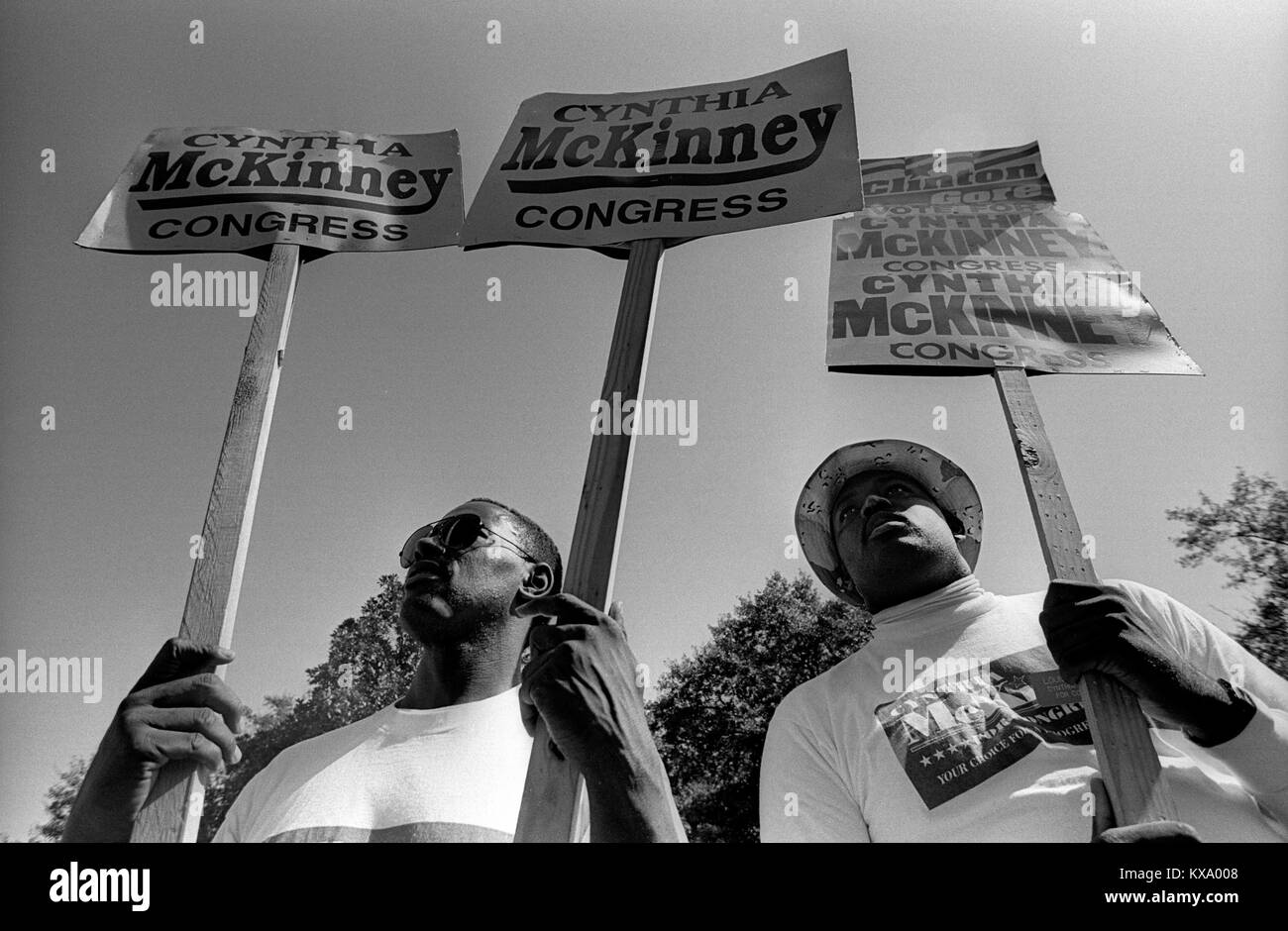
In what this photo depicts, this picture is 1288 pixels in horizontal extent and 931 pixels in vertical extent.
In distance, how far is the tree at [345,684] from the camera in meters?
11.3

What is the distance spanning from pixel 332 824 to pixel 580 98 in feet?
12.5

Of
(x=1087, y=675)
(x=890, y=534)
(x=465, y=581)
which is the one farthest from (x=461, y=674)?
(x=1087, y=675)

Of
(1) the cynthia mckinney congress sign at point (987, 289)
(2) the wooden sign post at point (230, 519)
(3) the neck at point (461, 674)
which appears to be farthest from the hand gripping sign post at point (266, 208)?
(1) the cynthia mckinney congress sign at point (987, 289)

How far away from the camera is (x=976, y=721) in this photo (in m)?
4.47

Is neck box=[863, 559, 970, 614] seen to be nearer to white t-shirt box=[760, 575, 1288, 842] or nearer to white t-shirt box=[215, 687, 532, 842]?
white t-shirt box=[760, 575, 1288, 842]

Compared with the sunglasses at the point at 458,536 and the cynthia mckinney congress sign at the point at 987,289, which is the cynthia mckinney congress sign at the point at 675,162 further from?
the sunglasses at the point at 458,536

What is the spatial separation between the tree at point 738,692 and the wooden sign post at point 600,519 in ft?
21.3

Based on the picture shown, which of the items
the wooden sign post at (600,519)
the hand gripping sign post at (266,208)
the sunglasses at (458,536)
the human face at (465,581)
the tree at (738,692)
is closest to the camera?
the wooden sign post at (600,519)

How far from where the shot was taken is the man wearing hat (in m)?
3.97

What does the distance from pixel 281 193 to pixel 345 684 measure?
723 cm

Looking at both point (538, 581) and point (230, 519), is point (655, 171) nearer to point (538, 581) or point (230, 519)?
point (538, 581)

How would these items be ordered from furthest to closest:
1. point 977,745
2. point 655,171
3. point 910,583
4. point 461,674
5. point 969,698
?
point 910,583 < point 655,171 < point 461,674 < point 969,698 < point 977,745
